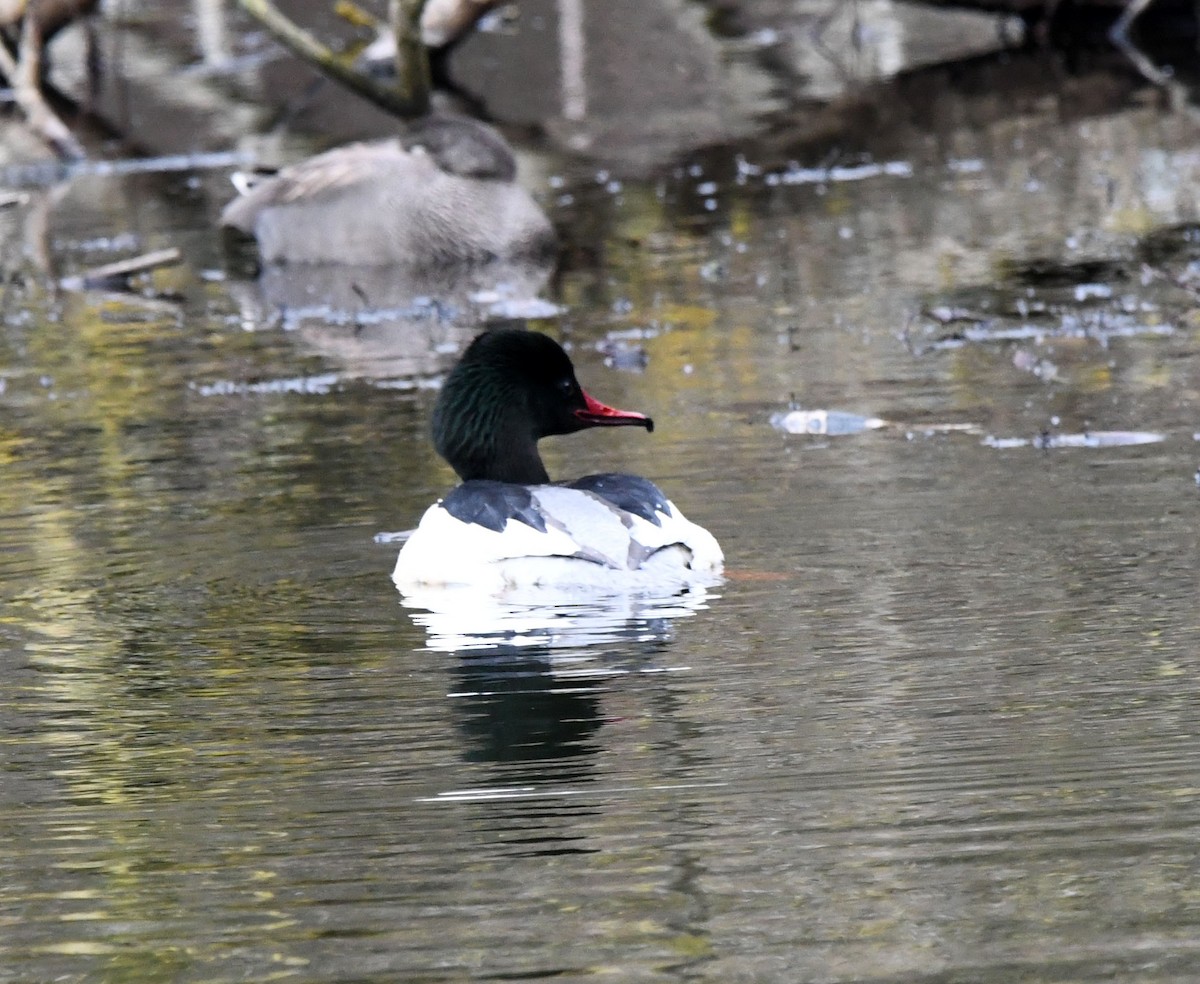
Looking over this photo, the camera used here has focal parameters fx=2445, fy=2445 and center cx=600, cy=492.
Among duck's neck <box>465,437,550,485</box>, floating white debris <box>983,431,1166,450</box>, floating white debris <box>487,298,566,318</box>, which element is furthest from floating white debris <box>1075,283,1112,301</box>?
duck's neck <box>465,437,550,485</box>

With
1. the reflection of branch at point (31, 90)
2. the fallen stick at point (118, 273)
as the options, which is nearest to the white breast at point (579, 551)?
the fallen stick at point (118, 273)

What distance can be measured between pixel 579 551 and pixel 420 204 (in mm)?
10048

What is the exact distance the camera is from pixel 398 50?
2158cm

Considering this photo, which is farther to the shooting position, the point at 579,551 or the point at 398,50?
the point at 398,50

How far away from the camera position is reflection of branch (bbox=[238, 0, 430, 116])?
2102 cm

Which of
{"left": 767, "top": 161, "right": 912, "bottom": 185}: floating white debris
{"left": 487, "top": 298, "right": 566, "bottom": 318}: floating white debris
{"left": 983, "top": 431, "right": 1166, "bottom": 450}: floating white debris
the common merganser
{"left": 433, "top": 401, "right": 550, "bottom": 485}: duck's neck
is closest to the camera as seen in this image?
{"left": 433, "top": 401, "right": 550, "bottom": 485}: duck's neck

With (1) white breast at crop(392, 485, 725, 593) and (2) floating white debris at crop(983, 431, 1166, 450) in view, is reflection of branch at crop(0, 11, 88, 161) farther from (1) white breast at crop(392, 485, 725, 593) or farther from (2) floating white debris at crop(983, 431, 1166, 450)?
(1) white breast at crop(392, 485, 725, 593)

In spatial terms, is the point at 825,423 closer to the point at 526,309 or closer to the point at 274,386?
the point at 274,386

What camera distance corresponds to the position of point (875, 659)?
7.02m

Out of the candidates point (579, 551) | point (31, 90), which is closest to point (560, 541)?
point (579, 551)

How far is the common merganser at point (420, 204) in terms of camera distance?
58.3ft

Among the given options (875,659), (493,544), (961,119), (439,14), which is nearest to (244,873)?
(875,659)

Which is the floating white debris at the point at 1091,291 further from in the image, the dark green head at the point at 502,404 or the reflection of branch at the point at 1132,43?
the reflection of branch at the point at 1132,43

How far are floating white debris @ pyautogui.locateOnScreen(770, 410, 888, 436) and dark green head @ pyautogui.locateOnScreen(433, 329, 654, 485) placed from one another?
180 cm
